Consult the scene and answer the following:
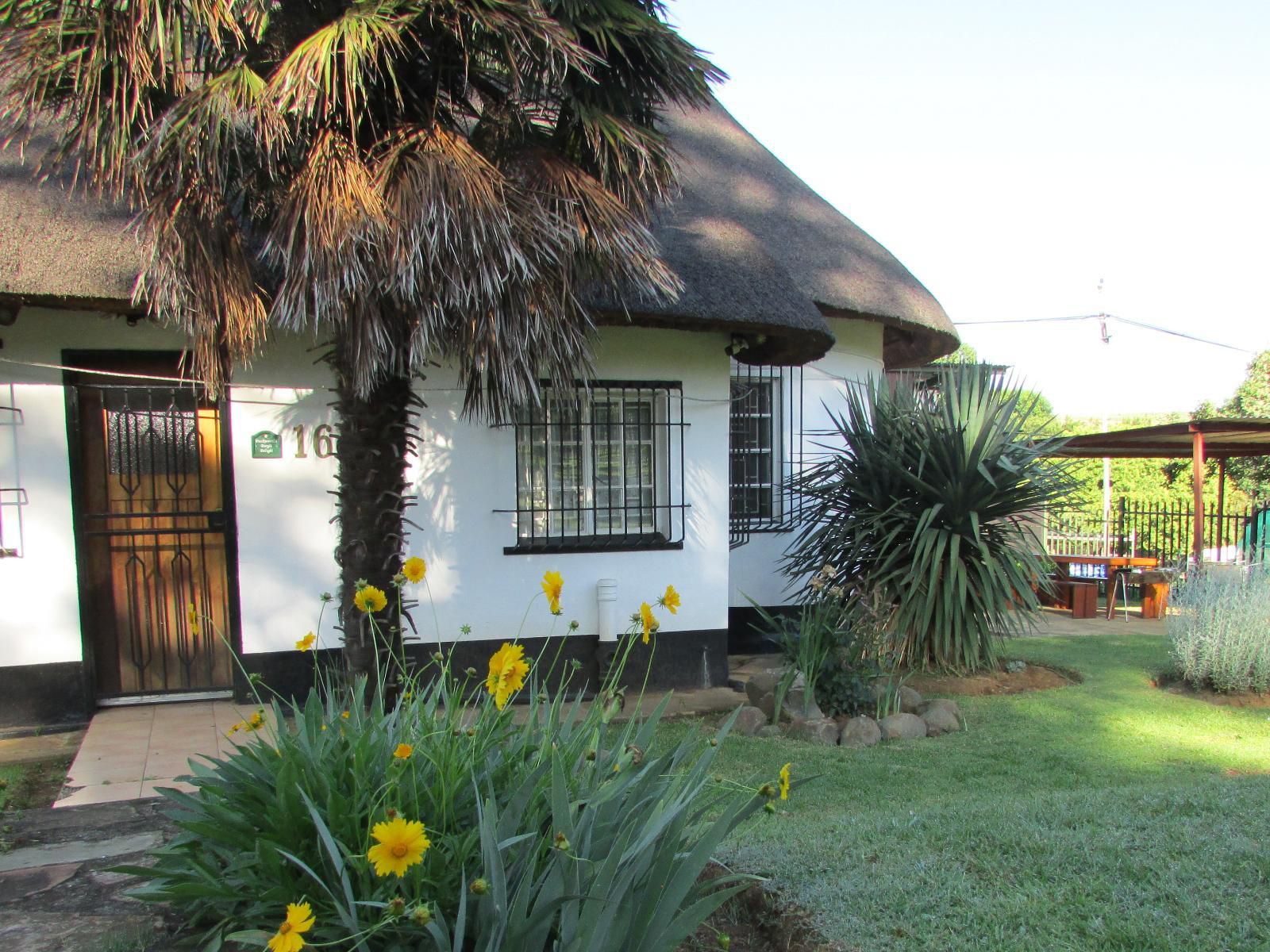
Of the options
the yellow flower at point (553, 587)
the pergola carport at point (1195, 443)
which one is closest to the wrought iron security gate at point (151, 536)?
the yellow flower at point (553, 587)

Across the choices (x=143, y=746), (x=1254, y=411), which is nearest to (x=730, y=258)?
(x=143, y=746)

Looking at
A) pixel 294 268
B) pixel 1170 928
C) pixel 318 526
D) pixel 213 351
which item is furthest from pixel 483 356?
pixel 1170 928

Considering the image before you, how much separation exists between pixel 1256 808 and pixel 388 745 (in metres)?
3.35

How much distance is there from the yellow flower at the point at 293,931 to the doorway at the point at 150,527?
4.86m

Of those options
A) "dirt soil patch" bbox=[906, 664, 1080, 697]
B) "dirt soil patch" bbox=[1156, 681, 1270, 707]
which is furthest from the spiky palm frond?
"dirt soil patch" bbox=[1156, 681, 1270, 707]

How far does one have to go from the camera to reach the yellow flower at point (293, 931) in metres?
1.68

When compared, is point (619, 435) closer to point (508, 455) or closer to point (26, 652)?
point (508, 455)

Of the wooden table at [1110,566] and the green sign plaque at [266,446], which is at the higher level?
the green sign plaque at [266,446]

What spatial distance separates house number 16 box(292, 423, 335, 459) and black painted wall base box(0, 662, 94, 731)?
2023 millimetres

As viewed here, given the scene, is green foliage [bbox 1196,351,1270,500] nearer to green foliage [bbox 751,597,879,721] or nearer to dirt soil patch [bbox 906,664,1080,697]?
dirt soil patch [bbox 906,664,1080,697]

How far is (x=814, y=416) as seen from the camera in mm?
9484

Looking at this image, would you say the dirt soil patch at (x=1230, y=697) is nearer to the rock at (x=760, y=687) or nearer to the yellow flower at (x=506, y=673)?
the rock at (x=760, y=687)

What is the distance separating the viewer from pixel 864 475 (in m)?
7.52

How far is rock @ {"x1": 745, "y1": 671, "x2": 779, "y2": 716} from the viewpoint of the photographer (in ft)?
21.3
